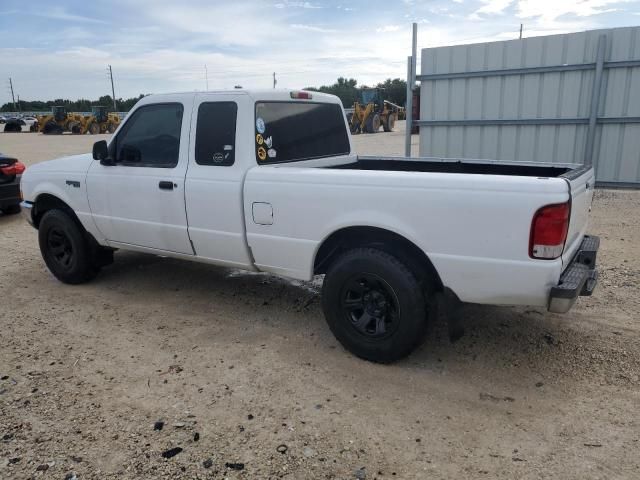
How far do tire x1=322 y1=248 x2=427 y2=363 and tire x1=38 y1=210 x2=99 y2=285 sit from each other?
2.96 m

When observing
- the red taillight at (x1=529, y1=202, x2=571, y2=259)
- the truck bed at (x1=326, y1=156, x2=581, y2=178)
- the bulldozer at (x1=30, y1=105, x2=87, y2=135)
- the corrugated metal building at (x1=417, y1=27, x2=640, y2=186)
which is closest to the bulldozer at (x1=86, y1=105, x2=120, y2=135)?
the bulldozer at (x1=30, y1=105, x2=87, y2=135)

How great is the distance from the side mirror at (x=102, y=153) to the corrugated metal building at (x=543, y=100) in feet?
21.6

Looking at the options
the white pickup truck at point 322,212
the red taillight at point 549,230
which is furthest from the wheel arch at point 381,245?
the red taillight at point 549,230

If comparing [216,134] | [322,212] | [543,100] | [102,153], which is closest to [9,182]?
[102,153]

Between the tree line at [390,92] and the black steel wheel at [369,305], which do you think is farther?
the tree line at [390,92]

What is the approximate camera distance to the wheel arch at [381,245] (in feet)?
11.5

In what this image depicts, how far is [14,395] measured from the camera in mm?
3404

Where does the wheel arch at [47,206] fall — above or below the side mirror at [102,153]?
below

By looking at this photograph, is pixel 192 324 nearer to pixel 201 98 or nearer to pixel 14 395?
pixel 14 395

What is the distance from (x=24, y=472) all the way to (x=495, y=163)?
3.94 m

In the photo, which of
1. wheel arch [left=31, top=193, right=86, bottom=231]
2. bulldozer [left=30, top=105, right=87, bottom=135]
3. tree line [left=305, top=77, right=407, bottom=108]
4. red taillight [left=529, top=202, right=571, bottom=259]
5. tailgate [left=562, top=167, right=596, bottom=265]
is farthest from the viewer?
tree line [left=305, top=77, right=407, bottom=108]

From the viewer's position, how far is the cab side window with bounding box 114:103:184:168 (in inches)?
179

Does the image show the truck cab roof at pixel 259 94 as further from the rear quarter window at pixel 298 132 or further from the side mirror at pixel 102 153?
the side mirror at pixel 102 153

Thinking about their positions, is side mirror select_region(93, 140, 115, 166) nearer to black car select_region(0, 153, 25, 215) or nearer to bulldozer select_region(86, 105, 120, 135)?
black car select_region(0, 153, 25, 215)
